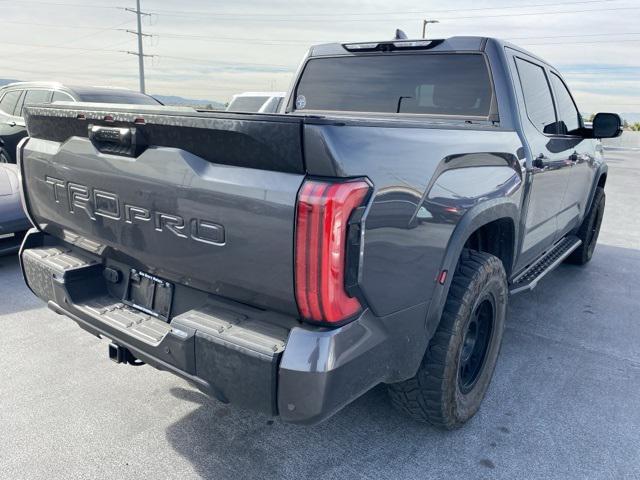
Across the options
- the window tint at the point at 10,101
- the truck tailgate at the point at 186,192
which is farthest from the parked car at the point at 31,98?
the truck tailgate at the point at 186,192

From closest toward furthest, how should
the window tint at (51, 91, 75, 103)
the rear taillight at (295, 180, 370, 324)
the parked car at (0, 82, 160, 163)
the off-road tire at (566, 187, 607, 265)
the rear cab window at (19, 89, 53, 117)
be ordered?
1. the rear taillight at (295, 180, 370, 324)
2. the off-road tire at (566, 187, 607, 265)
3. the window tint at (51, 91, 75, 103)
4. the parked car at (0, 82, 160, 163)
5. the rear cab window at (19, 89, 53, 117)

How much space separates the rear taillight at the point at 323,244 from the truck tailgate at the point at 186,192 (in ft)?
0.15

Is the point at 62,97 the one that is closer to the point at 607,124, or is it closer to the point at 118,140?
the point at 118,140

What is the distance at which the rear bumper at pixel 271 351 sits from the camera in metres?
1.75

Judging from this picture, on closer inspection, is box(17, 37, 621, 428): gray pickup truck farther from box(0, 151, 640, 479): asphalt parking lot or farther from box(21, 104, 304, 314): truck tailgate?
box(0, 151, 640, 479): asphalt parking lot

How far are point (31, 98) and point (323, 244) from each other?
30.8ft

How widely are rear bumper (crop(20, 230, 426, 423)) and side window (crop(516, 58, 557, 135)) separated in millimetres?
2079

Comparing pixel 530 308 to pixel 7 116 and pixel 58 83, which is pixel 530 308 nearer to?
pixel 58 83

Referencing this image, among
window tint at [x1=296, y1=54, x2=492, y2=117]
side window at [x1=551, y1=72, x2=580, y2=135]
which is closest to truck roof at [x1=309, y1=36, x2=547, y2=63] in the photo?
window tint at [x1=296, y1=54, x2=492, y2=117]

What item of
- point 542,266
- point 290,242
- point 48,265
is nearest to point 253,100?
point 542,266

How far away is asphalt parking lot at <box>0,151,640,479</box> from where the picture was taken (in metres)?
2.40

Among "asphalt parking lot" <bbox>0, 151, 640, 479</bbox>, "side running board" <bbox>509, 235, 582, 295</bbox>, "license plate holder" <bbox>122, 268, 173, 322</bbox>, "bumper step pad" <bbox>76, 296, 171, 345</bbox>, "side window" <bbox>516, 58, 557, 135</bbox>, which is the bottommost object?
"asphalt parking lot" <bbox>0, 151, 640, 479</bbox>

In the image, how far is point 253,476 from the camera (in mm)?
2324

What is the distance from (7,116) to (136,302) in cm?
889
